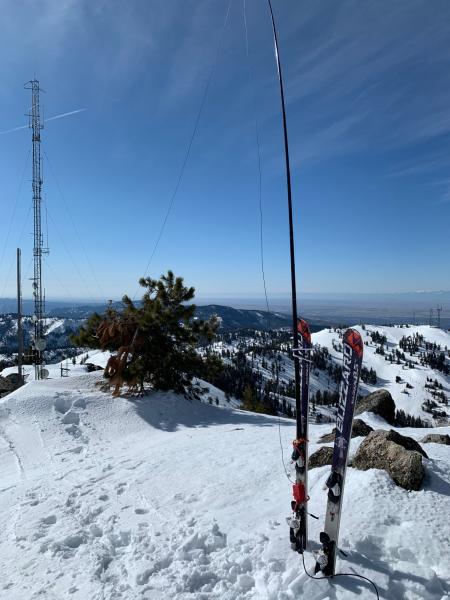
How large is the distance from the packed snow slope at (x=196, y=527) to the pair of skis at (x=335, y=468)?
0.31 metres

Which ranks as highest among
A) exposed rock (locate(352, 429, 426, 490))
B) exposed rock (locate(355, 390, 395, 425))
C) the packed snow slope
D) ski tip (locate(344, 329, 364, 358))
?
ski tip (locate(344, 329, 364, 358))

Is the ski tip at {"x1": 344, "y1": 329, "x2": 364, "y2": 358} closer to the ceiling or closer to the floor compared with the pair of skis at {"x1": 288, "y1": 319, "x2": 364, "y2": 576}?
closer to the ceiling

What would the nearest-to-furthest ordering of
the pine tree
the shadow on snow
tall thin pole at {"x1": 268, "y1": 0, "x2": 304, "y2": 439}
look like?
tall thin pole at {"x1": 268, "y1": 0, "x2": 304, "y2": 439} < the shadow on snow < the pine tree

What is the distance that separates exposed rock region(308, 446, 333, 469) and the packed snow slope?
1.96ft

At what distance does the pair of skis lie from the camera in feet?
15.5

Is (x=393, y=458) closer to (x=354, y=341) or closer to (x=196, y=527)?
(x=354, y=341)

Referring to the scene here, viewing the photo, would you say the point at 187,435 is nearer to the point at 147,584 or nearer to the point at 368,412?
the point at 147,584

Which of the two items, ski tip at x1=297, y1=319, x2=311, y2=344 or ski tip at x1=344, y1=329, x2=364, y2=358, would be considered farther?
ski tip at x1=297, y1=319, x2=311, y2=344

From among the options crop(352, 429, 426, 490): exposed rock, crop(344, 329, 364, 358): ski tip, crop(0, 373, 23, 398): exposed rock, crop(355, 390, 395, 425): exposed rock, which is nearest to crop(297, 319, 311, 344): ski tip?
crop(344, 329, 364, 358): ski tip

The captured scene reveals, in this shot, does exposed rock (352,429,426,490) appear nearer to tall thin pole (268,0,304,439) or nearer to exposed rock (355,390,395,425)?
tall thin pole (268,0,304,439)

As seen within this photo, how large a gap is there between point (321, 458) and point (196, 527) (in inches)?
135

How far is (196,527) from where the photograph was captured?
20.5ft

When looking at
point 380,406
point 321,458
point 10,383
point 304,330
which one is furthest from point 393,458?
point 10,383

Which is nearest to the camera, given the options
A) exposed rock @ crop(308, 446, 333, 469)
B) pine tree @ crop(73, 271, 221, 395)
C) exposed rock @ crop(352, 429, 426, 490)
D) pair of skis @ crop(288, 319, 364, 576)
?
pair of skis @ crop(288, 319, 364, 576)
